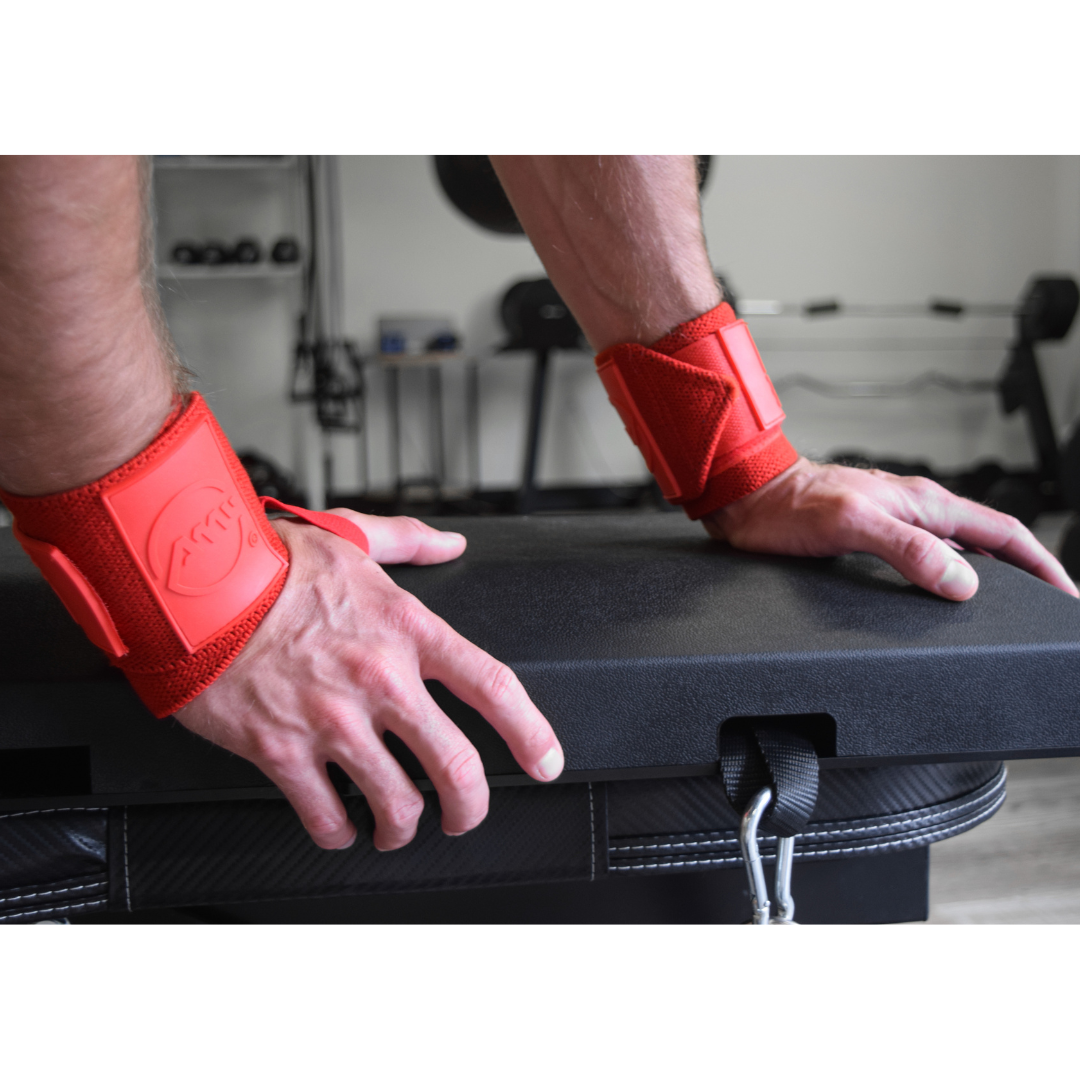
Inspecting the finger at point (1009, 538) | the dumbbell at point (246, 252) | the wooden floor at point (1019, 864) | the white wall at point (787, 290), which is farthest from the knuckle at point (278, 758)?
the white wall at point (787, 290)

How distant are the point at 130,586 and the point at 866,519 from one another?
16.8 inches

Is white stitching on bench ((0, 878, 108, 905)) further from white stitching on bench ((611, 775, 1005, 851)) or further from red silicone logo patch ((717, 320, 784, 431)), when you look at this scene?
red silicone logo patch ((717, 320, 784, 431))

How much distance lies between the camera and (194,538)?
0.40 m

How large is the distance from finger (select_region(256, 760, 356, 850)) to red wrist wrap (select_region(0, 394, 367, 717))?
56 millimetres

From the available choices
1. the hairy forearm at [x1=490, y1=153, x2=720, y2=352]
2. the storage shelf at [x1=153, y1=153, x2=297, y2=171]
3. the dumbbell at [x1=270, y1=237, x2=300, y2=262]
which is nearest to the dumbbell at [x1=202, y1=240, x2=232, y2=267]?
the dumbbell at [x1=270, y1=237, x2=300, y2=262]

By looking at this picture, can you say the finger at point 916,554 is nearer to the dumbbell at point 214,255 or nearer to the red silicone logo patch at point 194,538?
the red silicone logo patch at point 194,538

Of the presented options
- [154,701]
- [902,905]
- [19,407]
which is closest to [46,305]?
[19,407]

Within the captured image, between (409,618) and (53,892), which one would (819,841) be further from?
(53,892)

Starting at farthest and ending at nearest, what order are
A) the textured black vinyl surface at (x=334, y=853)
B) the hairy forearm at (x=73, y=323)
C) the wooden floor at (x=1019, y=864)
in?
the wooden floor at (x=1019, y=864) → the textured black vinyl surface at (x=334, y=853) → the hairy forearm at (x=73, y=323)

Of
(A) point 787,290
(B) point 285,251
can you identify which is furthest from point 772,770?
(A) point 787,290

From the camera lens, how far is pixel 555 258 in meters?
0.69

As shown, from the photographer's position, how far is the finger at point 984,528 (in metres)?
0.59
